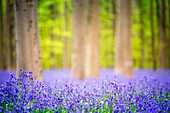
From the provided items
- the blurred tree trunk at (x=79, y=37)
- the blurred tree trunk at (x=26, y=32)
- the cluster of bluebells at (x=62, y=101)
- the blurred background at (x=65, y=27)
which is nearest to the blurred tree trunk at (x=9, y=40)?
the blurred background at (x=65, y=27)

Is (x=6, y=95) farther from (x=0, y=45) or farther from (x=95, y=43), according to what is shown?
(x=0, y=45)

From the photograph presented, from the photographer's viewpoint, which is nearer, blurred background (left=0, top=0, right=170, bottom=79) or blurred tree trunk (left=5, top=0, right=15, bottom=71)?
blurred tree trunk (left=5, top=0, right=15, bottom=71)

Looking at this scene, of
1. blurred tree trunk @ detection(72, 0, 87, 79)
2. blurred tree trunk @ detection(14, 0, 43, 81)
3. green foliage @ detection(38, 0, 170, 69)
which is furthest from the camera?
green foliage @ detection(38, 0, 170, 69)

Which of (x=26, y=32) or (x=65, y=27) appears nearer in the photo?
(x=26, y=32)

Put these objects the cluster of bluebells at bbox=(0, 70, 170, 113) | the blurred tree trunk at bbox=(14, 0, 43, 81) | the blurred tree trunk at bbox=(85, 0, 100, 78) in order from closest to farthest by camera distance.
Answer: the cluster of bluebells at bbox=(0, 70, 170, 113)
the blurred tree trunk at bbox=(14, 0, 43, 81)
the blurred tree trunk at bbox=(85, 0, 100, 78)

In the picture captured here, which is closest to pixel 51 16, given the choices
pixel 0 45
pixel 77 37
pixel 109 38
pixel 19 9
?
pixel 0 45

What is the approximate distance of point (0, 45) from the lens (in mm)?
17812

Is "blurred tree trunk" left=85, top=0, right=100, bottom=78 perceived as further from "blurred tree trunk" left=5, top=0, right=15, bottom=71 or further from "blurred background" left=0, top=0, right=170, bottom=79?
"blurred tree trunk" left=5, top=0, right=15, bottom=71

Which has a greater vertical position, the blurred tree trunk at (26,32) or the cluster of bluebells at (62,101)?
the blurred tree trunk at (26,32)

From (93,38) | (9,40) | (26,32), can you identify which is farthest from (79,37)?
(9,40)

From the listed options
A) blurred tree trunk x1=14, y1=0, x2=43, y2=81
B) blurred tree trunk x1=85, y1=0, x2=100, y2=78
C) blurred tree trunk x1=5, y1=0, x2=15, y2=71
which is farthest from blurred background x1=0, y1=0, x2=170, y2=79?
blurred tree trunk x1=14, y1=0, x2=43, y2=81

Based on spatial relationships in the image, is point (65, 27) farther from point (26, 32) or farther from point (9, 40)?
point (26, 32)

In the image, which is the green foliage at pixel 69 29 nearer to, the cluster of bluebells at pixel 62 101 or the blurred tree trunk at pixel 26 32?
the blurred tree trunk at pixel 26 32

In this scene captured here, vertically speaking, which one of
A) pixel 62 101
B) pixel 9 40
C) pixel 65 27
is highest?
pixel 65 27
